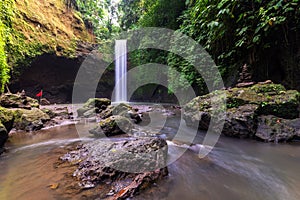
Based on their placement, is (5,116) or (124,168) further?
(5,116)

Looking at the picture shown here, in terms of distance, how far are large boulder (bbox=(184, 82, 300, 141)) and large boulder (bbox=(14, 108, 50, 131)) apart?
450 centimetres

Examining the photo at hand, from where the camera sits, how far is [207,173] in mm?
2172

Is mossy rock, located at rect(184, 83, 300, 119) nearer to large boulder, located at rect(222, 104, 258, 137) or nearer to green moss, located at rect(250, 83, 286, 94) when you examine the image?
green moss, located at rect(250, 83, 286, 94)

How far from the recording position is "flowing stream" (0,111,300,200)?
171 cm

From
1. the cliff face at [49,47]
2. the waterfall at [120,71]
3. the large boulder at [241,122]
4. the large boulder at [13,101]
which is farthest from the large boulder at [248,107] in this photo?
the waterfall at [120,71]

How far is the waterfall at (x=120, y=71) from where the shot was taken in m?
16.2

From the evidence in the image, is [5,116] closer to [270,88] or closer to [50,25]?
[270,88]

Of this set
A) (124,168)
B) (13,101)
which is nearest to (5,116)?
(13,101)

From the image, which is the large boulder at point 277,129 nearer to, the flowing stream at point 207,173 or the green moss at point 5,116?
the flowing stream at point 207,173

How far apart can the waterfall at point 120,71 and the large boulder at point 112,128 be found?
39.9ft

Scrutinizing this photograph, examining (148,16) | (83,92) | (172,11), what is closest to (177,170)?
(172,11)

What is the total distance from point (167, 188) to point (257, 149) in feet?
6.67

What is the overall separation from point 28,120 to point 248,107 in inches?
230

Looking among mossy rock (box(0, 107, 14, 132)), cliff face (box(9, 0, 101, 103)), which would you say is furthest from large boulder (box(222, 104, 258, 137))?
cliff face (box(9, 0, 101, 103))
